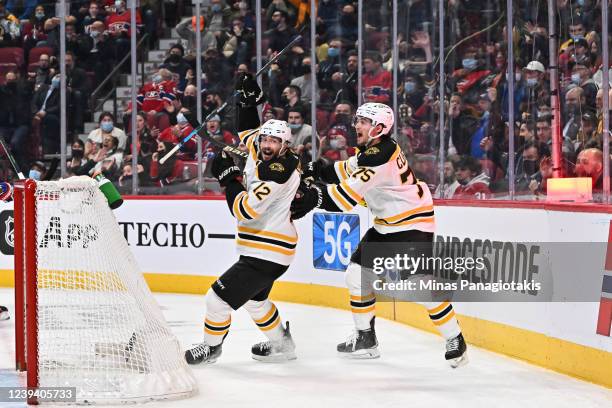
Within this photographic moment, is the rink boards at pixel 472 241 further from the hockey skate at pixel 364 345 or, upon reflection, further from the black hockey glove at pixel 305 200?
the black hockey glove at pixel 305 200

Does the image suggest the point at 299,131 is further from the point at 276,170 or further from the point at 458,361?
the point at 458,361

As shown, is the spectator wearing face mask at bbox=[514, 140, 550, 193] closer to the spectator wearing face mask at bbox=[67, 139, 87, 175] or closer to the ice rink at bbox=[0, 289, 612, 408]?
the ice rink at bbox=[0, 289, 612, 408]

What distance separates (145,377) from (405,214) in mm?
1658

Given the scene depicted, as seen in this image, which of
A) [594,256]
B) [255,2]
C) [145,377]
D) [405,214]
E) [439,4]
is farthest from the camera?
[255,2]

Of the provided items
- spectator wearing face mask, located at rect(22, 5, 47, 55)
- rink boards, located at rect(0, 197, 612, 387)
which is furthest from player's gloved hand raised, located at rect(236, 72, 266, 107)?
spectator wearing face mask, located at rect(22, 5, 47, 55)

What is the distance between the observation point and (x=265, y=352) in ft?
18.4

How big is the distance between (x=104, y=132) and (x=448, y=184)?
3.46m

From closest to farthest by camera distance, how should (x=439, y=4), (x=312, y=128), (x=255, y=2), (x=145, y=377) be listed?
(x=145, y=377) < (x=439, y=4) < (x=312, y=128) < (x=255, y=2)

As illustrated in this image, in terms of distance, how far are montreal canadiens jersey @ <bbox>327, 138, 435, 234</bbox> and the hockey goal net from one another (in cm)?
114

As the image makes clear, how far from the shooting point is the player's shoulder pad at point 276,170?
5129 mm

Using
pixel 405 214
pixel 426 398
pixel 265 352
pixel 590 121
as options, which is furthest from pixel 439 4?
pixel 426 398

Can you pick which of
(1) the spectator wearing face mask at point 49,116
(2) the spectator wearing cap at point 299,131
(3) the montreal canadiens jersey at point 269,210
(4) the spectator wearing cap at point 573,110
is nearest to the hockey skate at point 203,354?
(3) the montreal canadiens jersey at point 269,210

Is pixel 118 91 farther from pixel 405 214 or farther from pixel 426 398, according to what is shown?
pixel 426 398

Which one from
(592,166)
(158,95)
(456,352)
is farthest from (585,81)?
(158,95)
